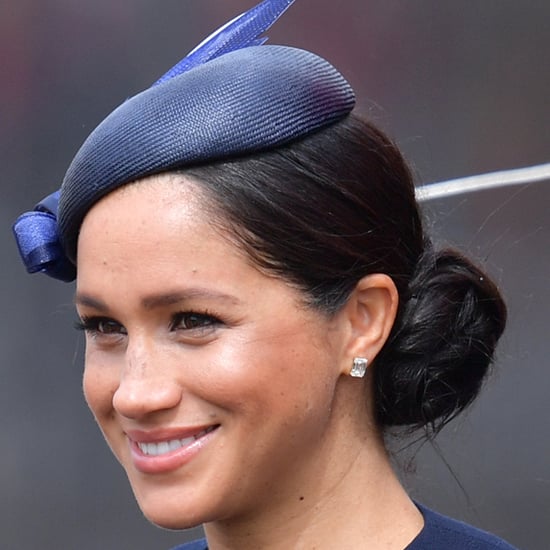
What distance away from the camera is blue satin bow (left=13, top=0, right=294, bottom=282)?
63.7 inches

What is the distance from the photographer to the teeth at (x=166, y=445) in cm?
141

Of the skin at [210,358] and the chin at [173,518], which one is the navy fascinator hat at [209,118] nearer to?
the skin at [210,358]

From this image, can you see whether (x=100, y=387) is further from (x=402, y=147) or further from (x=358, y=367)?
(x=402, y=147)

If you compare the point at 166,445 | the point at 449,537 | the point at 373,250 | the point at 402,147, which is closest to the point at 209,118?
the point at 373,250

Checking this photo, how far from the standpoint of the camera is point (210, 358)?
1373mm

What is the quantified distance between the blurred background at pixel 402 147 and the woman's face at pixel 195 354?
0.72 meters

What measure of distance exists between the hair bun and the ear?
0.07 metres

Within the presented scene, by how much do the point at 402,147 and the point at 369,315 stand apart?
2.93 ft

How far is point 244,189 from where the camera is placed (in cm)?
141

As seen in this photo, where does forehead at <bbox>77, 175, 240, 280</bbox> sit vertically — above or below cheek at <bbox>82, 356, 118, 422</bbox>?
above

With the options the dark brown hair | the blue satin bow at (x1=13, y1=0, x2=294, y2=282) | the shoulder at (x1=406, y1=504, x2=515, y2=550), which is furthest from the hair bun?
the blue satin bow at (x1=13, y1=0, x2=294, y2=282)

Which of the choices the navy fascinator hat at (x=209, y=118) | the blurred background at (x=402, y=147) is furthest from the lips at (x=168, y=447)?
the blurred background at (x=402, y=147)

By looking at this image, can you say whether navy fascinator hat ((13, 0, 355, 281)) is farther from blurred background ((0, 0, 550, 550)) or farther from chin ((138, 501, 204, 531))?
blurred background ((0, 0, 550, 550))

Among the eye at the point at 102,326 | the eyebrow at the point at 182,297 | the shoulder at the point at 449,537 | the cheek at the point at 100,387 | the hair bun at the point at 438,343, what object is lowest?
the shoulder at the point at 449,537
